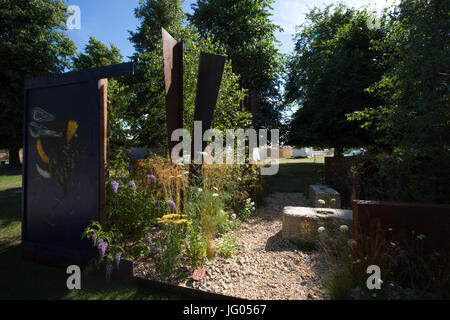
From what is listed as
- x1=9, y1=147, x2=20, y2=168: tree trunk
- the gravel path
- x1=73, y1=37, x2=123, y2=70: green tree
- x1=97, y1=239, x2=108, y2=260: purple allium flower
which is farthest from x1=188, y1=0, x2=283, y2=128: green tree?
x1=9, y1=147, x2=20, y2=168: tree trunk

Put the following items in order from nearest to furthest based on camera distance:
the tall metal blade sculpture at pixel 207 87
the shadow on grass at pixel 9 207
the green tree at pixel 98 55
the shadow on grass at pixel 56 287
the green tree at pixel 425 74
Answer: the shadow on grass at pixel 56 287
the green tree at pixel 425 74
the tall metal blade sculpture at pixel 207 87
the shadow on grass at pixel 9 207
the green tree at pixel 98 55

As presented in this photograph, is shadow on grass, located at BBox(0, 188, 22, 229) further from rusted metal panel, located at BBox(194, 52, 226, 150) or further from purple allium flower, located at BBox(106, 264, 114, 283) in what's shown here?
rusted metal panel, located at BBox(194, 52, 226, 150)

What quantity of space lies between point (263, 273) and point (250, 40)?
1025 centimetres

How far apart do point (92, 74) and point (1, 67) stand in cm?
1275

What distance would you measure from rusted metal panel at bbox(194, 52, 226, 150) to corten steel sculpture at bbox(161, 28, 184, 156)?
0.35m

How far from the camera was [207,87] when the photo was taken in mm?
4266

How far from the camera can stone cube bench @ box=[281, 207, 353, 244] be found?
10.2 ft

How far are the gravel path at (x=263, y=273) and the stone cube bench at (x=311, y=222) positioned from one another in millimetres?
183

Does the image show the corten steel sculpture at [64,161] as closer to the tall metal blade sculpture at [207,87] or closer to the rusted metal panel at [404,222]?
the tall metal blade sculpture at [207,87]

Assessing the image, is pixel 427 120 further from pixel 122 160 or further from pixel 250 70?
pixel 250 70

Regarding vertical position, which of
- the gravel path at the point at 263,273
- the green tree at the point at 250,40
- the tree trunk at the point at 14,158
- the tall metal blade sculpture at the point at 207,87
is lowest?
the gravel path at the point at 263,273

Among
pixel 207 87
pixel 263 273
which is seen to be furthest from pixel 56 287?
pixel 207 87

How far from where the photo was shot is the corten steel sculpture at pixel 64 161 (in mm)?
2688

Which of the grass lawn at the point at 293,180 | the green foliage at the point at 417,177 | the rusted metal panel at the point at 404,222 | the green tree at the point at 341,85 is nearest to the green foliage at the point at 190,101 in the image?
the grass lawn at the point at 293,180
